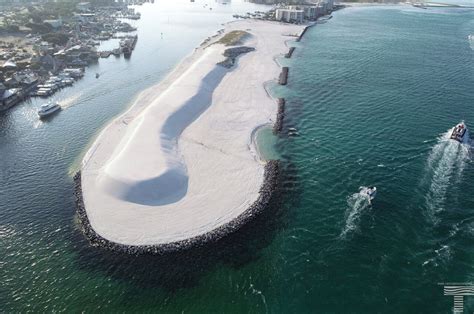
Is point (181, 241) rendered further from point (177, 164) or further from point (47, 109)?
point (47, 109)

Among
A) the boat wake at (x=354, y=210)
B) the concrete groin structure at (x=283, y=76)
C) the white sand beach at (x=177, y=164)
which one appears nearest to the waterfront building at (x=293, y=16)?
the concrete groin structure at (x=283, y=76)

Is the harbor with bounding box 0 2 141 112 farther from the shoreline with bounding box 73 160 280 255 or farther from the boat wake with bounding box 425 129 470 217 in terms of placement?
the boat wake with bounding box 425 129 470 217

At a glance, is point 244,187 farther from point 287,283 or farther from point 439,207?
point 439,207

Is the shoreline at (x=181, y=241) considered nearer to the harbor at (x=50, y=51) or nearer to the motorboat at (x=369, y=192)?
the motorboat at (x=369, y=192)

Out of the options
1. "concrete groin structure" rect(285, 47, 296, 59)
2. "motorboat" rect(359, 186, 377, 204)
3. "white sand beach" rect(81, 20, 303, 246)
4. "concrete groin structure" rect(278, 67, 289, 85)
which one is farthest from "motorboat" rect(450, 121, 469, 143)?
"concrete groin structure" rect(285, 47, 296, 59)

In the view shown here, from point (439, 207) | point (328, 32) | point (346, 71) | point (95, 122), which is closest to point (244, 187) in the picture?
point (439, 207)

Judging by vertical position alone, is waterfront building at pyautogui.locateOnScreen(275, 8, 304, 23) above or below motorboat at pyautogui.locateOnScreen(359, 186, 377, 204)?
above
